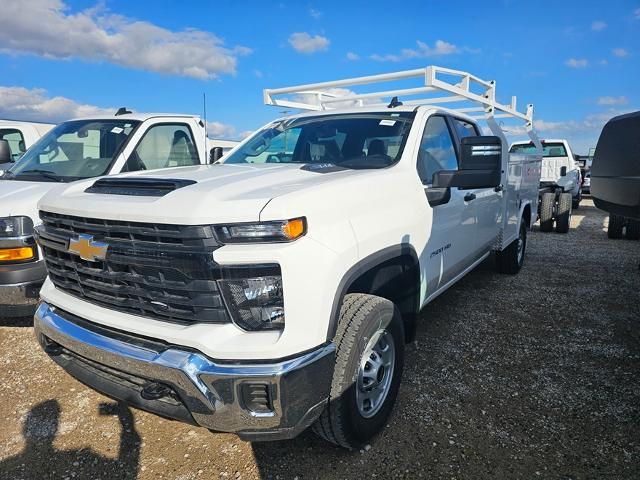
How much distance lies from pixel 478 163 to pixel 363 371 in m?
1.51

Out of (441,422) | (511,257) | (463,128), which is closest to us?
(441,422)

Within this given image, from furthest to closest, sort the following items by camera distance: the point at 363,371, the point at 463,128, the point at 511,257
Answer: the point at 511,257
the point at 463,128
the point at 363,371

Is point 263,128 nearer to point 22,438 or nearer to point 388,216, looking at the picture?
point 388,216

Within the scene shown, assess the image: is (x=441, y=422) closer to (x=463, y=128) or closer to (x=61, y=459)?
(x=61, y=459)

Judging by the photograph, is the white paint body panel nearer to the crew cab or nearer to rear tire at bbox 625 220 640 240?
rear tire at bbox 625 220 640 240

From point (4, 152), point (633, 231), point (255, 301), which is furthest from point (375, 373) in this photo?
point (633, 231)

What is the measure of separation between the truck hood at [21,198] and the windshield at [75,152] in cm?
41

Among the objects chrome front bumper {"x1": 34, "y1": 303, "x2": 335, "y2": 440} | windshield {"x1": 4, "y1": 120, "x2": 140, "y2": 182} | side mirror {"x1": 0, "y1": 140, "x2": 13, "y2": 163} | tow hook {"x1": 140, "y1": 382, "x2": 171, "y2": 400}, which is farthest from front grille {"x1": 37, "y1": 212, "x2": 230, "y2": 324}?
side mirror {"x1": 0, "y1": 140, "x2": 13, "y2": 163}

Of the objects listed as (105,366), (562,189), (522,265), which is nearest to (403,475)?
(105,366)

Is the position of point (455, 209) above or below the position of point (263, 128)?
below

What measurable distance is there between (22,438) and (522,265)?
645 centimetres

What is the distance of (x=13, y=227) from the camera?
3.56 meters

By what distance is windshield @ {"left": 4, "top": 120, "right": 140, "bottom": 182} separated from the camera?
4.58 m

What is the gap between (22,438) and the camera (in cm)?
272
